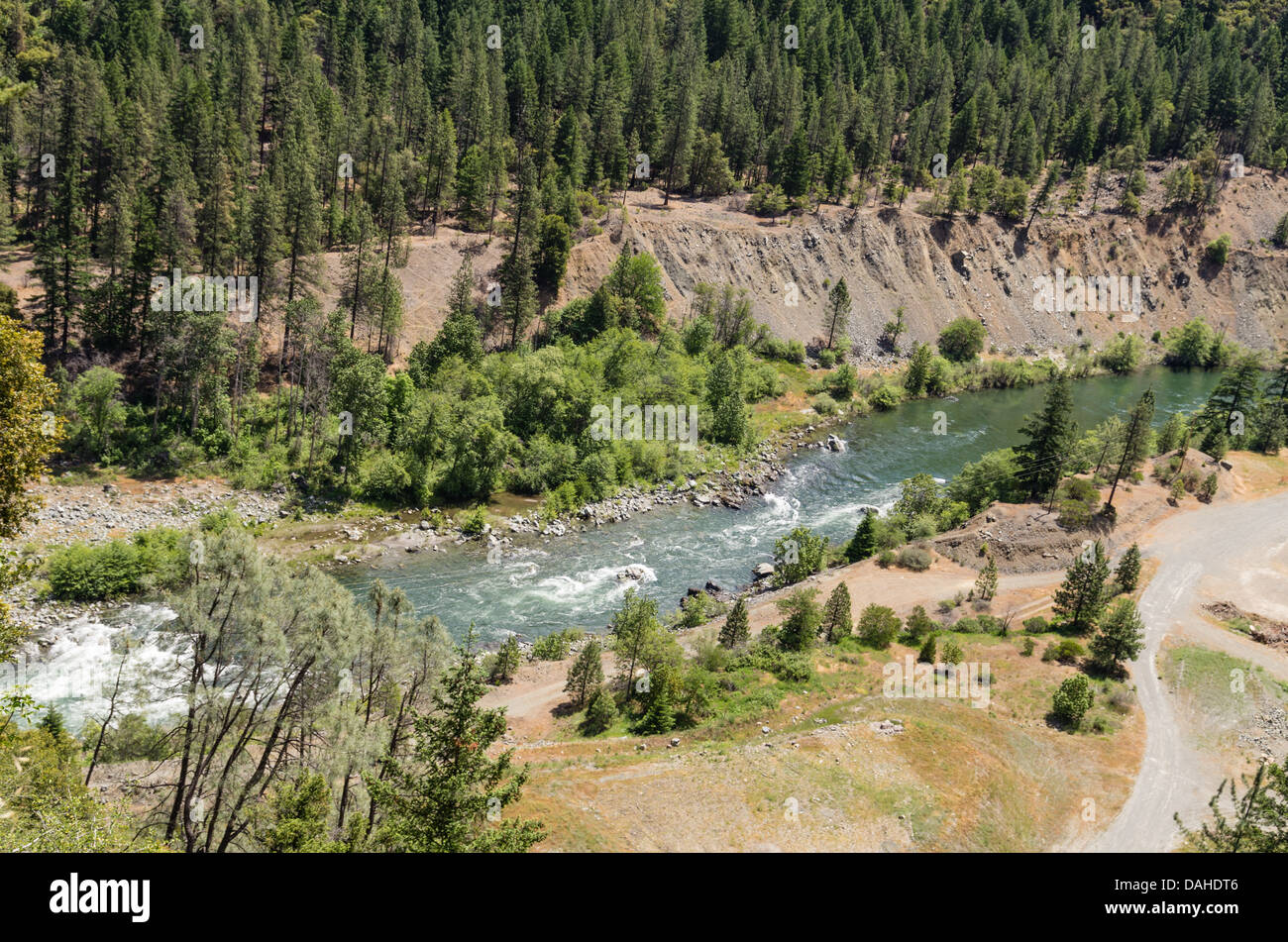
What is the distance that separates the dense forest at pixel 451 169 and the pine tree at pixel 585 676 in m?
25.5

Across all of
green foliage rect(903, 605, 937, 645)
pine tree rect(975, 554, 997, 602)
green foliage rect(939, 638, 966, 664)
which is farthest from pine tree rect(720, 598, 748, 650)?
pine tree rect(975, 554, 997, 602)

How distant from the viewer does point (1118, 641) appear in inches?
1748

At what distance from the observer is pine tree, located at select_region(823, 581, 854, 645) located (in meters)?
47.3

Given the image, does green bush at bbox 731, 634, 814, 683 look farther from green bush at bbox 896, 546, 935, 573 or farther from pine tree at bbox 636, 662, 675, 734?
green bush at bbox 896, 546, 935, 573

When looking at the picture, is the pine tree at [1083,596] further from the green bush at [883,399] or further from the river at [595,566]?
the green bush at [883,399]

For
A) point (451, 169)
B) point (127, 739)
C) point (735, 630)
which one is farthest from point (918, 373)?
point (127, 739)

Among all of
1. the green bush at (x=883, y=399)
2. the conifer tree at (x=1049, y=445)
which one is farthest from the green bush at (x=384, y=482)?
the green bush at (x=883, y=399)

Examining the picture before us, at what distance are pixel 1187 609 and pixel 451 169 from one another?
267 ft

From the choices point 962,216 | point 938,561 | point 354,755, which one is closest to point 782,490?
point 938,561

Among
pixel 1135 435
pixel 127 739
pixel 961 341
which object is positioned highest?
pixel 961 341

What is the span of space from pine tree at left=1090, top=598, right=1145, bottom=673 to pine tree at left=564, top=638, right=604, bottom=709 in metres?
26.8

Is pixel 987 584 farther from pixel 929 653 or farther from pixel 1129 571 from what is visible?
pixel 929 653
